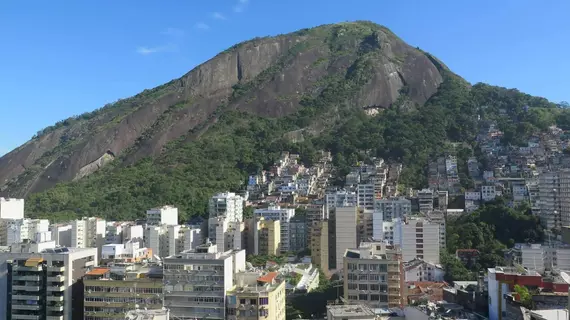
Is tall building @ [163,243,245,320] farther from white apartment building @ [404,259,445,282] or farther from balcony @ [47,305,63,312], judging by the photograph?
white apartment building @ [404,259,445,282]

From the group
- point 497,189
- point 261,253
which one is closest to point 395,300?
point 261,253

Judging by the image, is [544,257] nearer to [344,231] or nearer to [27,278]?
[344,231]

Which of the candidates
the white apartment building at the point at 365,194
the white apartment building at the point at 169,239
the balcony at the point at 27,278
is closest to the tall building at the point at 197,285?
the balcony at the point at 27,278

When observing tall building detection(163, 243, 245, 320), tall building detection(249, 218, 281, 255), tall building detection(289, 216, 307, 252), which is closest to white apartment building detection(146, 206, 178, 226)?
tall building detection(249, 218, 281, 255)

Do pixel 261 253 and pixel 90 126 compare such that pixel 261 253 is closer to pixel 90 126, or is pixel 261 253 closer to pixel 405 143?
pixel 405 143

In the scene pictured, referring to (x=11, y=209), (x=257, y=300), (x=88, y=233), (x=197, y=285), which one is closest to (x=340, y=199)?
(x=88, y=233)

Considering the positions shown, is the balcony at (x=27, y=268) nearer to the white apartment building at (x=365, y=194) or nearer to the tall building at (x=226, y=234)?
the tall building at (x=226, y=234)
